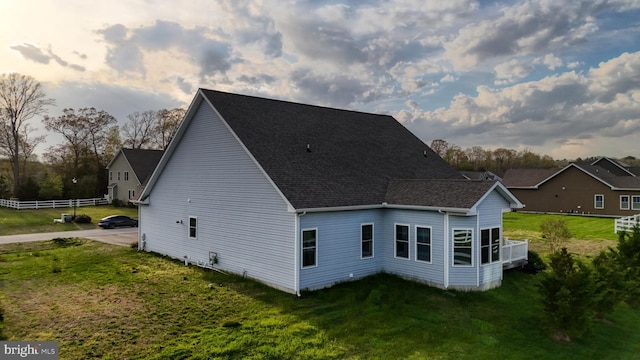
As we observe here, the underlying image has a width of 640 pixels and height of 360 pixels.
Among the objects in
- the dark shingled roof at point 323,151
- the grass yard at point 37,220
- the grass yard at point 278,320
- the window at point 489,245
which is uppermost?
the dark shingled roof at point 323,151

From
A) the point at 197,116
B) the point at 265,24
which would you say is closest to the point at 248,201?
the point at 197,116

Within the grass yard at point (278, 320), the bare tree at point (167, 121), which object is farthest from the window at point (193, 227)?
the bare tree at point (167, 121)

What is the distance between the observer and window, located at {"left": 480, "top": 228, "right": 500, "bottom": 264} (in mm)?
14117

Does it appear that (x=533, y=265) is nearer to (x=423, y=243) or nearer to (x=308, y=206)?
(x=423, y=243)

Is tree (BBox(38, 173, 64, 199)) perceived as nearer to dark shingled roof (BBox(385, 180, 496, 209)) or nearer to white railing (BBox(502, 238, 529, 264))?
dark shingled roof (BBox(385, 180, 496, 209))

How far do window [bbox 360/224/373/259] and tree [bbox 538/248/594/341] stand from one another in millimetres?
6023

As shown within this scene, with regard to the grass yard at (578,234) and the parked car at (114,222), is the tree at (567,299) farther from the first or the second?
the parked car at (114,222)

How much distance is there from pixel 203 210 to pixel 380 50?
14.1 meters

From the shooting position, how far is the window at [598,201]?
41.4 m

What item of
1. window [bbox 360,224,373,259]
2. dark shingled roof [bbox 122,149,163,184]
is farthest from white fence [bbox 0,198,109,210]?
window [bbox 360,224,373,259]

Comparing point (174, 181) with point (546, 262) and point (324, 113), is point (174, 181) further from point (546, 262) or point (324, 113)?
point (546, 262)

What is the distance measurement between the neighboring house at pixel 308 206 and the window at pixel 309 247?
0.03 meters

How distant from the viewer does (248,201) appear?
1504 centimetres

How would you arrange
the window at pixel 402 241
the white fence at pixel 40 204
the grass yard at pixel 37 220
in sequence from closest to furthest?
the window at pixel 402 241 < the grass yard at pixel 37 220 < the white fence at pixel 40 204
